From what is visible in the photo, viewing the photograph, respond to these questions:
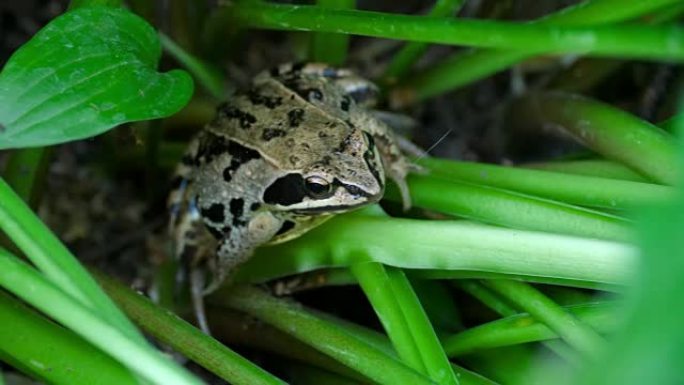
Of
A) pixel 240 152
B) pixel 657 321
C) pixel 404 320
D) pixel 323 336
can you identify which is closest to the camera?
pixel 657 321

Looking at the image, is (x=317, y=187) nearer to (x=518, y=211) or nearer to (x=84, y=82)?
(x=518, y=211)

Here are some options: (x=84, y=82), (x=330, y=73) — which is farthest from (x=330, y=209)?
(x=84, y=82)

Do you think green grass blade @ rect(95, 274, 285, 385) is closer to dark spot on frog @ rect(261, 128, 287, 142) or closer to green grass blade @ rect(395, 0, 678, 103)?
dark spot on frog @ rect(261, 128, 287, 142)

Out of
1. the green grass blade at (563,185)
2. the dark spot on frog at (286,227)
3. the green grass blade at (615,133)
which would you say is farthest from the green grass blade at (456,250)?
the green grass blade at (615,133)

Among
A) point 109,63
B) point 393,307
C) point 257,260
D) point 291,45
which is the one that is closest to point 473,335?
point 393,307

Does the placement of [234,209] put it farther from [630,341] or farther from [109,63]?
[630,341]

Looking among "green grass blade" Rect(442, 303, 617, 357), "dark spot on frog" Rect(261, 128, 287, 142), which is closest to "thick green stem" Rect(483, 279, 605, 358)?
"green grass blade" Rect(442, 303, 617, 357)
